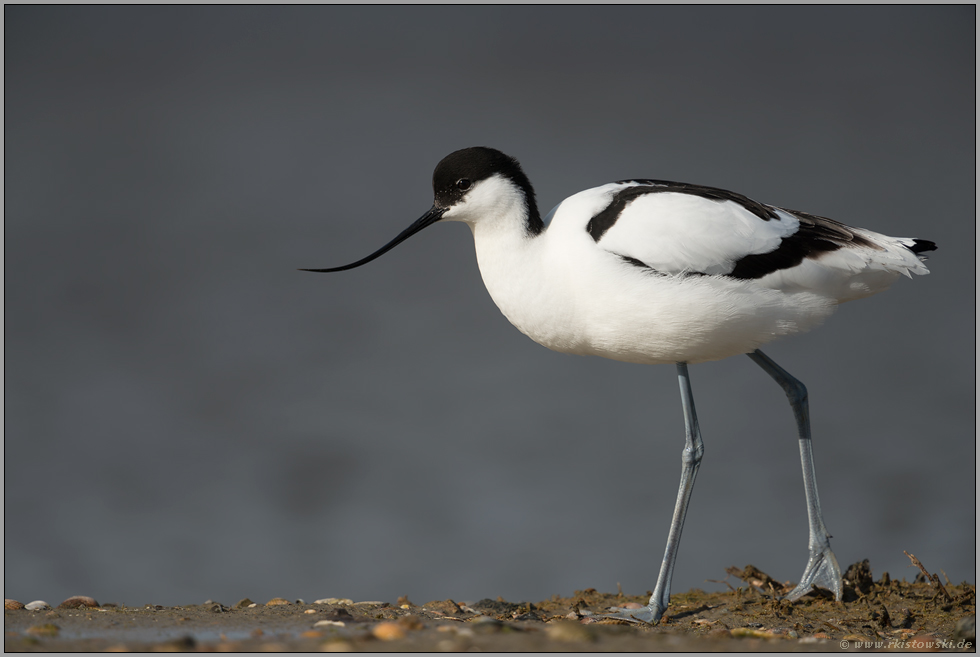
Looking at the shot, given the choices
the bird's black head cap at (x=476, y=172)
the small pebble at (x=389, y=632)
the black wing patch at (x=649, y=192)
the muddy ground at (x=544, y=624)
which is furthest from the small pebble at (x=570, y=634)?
the bird's black head cap at (x=476, y=172)

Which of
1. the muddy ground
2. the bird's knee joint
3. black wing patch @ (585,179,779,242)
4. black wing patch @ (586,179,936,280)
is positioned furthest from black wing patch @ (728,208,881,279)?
the muddy ground

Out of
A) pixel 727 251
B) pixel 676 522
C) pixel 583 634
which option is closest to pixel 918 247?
pixel 727 251

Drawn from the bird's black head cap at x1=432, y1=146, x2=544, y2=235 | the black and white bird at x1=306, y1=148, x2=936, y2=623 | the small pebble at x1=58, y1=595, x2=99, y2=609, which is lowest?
the small pebble at x1=58, y1=595, x2=99, y2=609

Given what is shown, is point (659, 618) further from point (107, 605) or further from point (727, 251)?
point (107, 605)

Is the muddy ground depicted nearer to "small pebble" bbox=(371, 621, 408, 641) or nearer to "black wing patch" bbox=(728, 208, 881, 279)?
"small pebble" bbox=(371, 621, 408, 641)

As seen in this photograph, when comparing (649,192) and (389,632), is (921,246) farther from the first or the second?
(389,632)

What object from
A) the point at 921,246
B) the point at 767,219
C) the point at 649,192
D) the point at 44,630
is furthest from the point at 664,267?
the point at 44,630

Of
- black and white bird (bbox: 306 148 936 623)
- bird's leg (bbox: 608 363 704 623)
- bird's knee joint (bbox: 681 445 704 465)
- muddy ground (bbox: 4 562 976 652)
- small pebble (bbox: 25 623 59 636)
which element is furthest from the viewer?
bird's knee joint (bbox: 681 445 704 465)

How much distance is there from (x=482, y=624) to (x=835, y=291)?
2.49m

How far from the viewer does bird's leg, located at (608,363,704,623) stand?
13.9 feet

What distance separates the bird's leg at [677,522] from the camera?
13.9 ft

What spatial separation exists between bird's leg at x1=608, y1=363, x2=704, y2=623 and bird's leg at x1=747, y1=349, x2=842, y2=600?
58 cm

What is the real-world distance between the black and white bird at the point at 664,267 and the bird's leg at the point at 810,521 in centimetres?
1

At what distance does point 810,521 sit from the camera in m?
4.71
